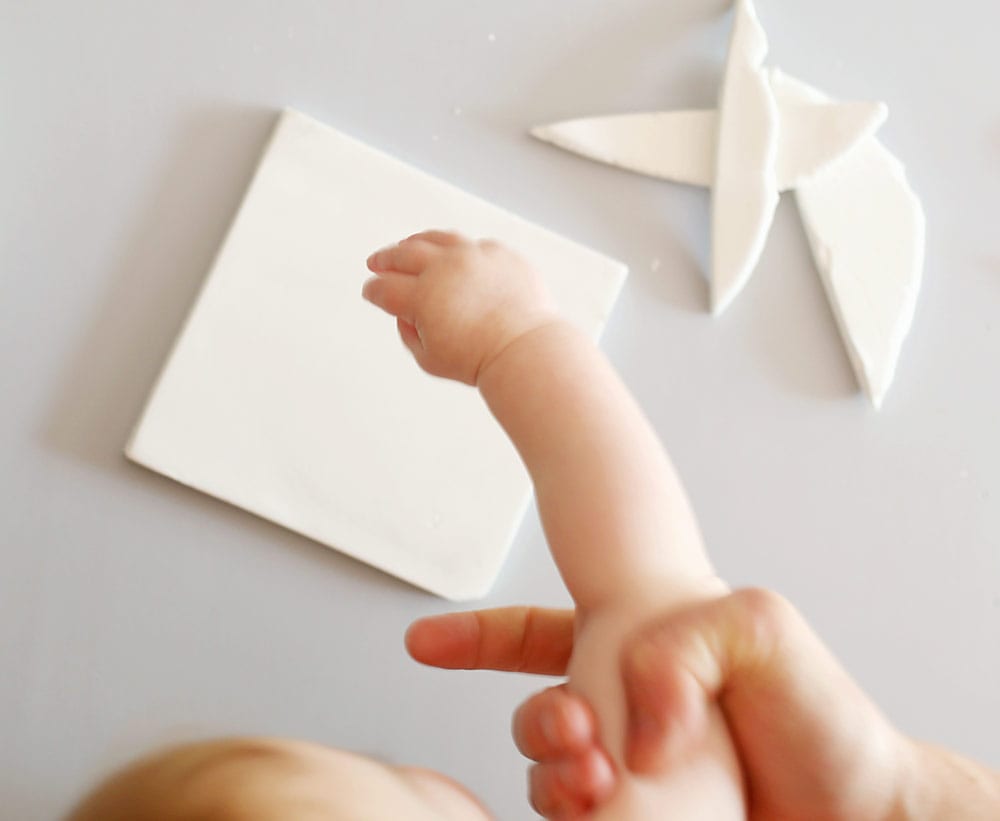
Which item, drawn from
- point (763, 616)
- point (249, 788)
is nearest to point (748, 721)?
point (763, 616)

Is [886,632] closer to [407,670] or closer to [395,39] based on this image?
[407,670]

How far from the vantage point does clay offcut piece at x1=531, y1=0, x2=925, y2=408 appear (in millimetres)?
549

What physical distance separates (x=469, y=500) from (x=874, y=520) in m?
0.24

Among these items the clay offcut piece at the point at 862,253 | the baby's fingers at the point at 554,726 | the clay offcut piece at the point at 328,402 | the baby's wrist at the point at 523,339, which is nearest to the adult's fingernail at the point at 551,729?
the baby's fingers at the point at 554,726

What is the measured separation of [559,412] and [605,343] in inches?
10.7

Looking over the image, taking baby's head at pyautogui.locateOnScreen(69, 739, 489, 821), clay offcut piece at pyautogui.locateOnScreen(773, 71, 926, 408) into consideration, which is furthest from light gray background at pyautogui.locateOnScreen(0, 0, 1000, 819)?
baby's head at pyautogui.locateOnScreen(69, 739, 489, 821)

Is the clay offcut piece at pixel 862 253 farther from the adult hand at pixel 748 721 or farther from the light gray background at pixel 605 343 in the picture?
the adult hand at pixel 748 721

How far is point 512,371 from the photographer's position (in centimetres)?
30

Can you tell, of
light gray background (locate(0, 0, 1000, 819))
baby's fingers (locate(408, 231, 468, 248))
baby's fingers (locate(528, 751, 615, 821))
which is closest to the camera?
baby's fingers (locate(528, 751, 615, 821))

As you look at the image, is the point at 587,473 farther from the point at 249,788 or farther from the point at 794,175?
the point at 794,175

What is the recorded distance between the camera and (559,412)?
0.29 meters

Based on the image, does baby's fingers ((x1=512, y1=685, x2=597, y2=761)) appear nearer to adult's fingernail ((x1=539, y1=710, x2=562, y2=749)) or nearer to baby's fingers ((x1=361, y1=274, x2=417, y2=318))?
adult's fingernail ((x1=539, y1=710, x2=562, y2=749))

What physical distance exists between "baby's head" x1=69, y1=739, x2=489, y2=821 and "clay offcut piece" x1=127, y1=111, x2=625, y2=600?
19 centimetres

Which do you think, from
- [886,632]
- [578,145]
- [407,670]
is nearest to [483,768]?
[407,670]
